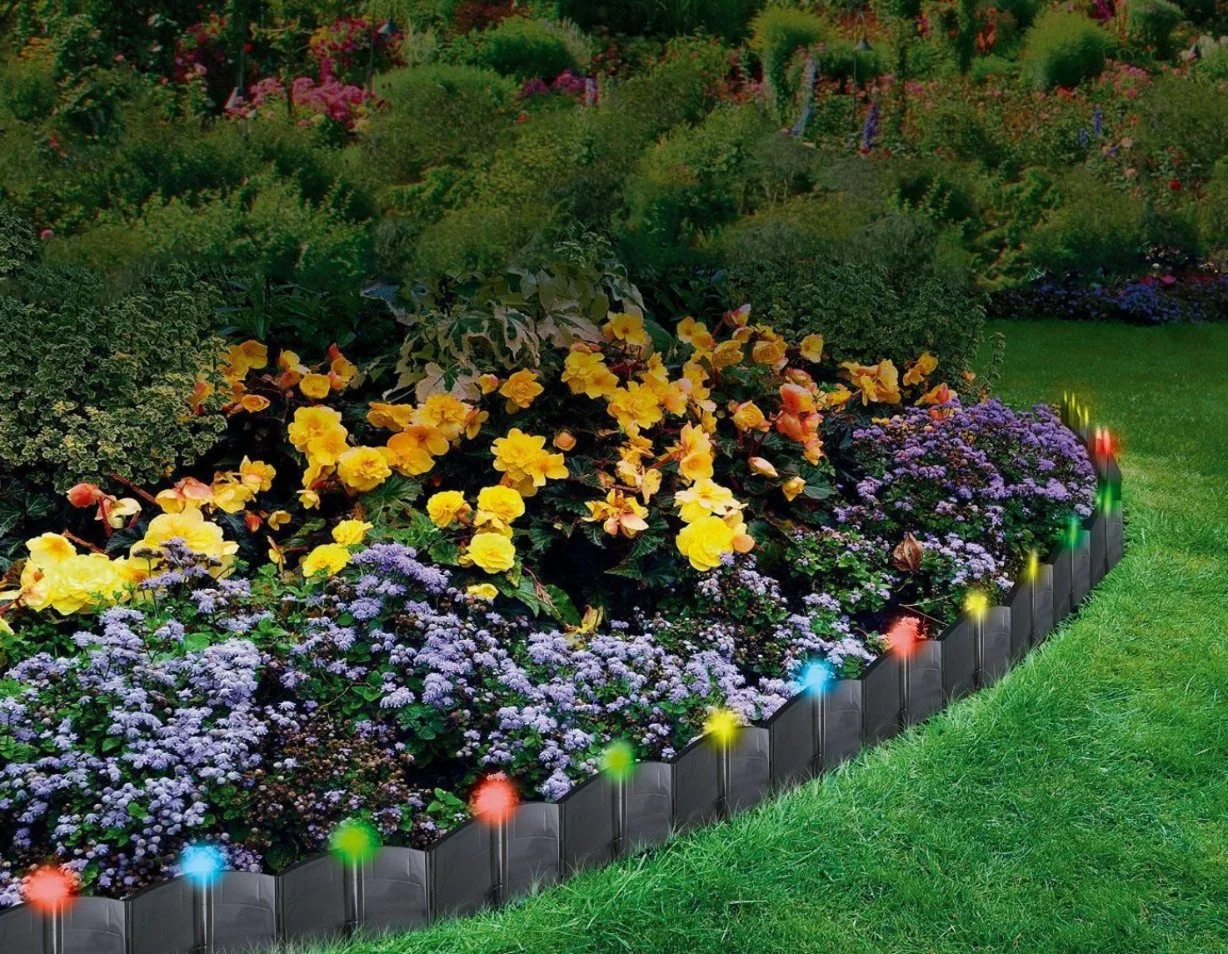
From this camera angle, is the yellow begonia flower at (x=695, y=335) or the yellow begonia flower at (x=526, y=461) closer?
the yellow begonia flower at (x=526, y=461)

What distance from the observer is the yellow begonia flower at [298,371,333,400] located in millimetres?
3680

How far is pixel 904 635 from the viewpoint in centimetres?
336

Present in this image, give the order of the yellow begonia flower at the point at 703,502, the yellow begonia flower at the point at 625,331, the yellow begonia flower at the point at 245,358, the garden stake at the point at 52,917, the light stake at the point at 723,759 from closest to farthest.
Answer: the garden stake at the point at 52,917 → the light stake at the point at 723,759 → the yellow begonia flower at the point at 703,502 → the yellow begonia flower at the point at 245,358 → the yellow begonia flower at the point at 625,331

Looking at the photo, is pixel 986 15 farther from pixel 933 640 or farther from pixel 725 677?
pixel 725 677

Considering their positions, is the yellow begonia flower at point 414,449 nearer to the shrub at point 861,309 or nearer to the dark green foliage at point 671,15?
the dark green foliage at point 671,15

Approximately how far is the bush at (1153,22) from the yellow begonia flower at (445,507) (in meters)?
2.20

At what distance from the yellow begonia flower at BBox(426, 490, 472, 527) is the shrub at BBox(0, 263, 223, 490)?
2.17 ft

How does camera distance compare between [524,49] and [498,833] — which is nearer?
[498,833]

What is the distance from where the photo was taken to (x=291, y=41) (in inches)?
147

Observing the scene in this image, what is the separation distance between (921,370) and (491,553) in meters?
2.17

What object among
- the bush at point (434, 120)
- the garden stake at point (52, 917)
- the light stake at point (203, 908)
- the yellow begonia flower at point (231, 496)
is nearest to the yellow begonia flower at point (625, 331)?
the bush at point (434, 120)

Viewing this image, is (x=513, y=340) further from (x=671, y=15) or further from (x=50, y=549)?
(x=50, y=549)

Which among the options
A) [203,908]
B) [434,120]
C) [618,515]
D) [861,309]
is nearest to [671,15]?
[434,120]

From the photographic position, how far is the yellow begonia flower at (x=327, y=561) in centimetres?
306
